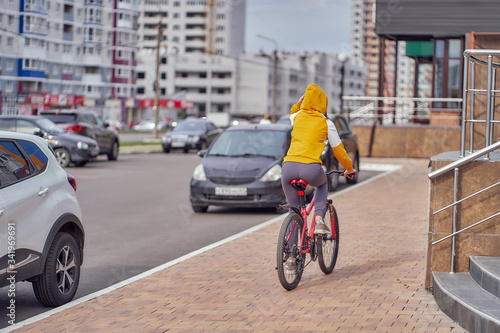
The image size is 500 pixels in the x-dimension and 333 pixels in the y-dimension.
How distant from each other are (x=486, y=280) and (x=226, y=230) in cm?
603

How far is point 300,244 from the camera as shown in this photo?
744 centimetres

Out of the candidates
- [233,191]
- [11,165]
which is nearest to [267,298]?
[11,165]

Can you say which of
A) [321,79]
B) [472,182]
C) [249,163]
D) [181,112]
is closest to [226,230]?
[249,163]

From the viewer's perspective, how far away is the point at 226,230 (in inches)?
474

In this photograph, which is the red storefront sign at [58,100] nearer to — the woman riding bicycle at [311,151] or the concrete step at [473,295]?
the woman riding bicycle at [311,151]

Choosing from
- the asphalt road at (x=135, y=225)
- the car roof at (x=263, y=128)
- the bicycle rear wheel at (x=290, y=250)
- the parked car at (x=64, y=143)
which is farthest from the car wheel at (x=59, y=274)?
the parked car at (x=64, y=143)

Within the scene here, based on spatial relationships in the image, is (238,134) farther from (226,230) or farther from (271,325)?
(271,325)

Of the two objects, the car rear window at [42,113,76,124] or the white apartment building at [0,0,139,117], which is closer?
the car rear window at [42,113,76,124]

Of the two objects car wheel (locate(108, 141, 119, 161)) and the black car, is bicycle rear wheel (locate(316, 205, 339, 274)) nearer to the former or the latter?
the black car

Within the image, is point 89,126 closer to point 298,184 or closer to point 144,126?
point 298,184

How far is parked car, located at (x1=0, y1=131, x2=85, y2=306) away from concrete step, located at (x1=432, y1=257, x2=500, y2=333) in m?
3.06

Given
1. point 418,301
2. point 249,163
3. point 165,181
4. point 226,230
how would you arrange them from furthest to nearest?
point 165,181 < point 249,163 < point 226,230 < point 418,301

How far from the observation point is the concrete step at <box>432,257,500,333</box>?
563cm

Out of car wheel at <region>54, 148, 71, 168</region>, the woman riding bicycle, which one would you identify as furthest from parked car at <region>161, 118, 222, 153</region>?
the woman riding bicycle
